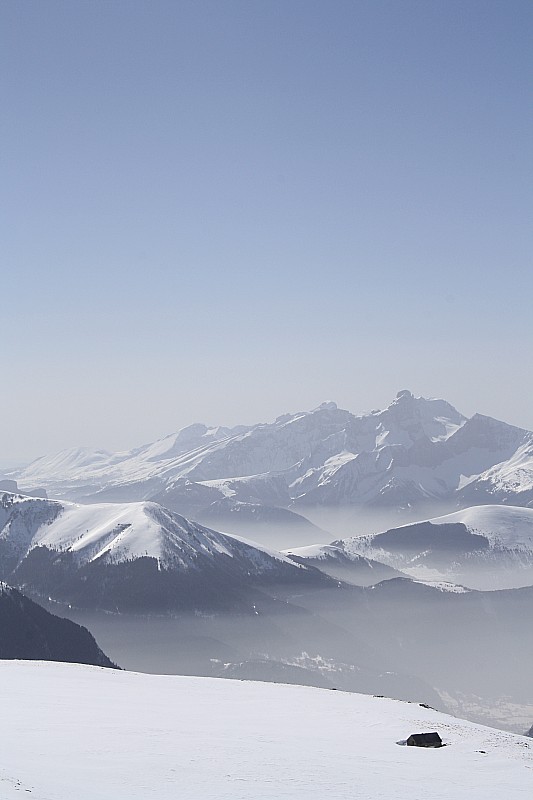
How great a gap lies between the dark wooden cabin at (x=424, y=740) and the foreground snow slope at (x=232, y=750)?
1.23 metres

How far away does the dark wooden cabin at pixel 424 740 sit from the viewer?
178ft

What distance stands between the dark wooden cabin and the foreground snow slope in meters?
1.23

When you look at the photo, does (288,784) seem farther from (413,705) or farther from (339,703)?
(413,705)

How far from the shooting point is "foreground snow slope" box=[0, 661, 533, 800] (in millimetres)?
38719

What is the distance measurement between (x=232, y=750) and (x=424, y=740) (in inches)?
575

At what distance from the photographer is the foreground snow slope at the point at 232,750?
3872 centimetres

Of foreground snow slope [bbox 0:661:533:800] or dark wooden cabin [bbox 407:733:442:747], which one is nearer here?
foreground snow slope [bbox 0:661:533:800]

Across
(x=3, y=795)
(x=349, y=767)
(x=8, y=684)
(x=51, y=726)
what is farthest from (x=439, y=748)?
(x=8, y=684)

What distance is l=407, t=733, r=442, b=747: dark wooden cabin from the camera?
5416 cm

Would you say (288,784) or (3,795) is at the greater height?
(3,795)

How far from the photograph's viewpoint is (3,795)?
31.5 metres

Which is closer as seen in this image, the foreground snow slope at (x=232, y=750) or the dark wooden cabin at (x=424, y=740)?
the foreground snow slope at (x=232, y=750)

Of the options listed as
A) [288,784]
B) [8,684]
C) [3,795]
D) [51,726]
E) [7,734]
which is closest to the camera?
[3,795]

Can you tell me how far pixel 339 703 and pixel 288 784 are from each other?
35.7 meters
